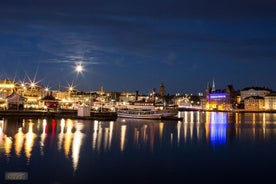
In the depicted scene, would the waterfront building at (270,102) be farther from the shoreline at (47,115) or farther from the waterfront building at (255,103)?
the shoreline at (47,115)

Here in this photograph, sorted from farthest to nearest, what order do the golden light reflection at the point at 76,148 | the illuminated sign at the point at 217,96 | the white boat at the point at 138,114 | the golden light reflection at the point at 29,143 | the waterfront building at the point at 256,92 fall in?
the illuminated sign at the point at 217,96 < the waterfront building at the point at 256,92 < the white boat at the point at 138,114 < the golden light reflection at the point at 29,143 < the golden light reflection at the point at 76,148

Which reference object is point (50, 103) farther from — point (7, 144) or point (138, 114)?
point (7, 144)

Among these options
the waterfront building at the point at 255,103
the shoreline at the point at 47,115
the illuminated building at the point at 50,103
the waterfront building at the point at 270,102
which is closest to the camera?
the shoreline at the point at 47,115

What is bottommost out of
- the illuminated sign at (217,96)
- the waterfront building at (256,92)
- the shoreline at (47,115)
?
the shoreline at (47,115)

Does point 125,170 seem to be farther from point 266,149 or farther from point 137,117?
point 137,117

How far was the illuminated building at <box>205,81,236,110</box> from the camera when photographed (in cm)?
16439

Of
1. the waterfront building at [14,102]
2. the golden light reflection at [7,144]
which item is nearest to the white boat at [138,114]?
the waterfront building at [14,102]

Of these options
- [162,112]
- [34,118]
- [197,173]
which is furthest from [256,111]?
[197,173]

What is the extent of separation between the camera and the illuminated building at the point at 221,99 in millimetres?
164387

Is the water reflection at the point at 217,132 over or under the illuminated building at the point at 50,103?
under

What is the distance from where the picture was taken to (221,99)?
A: 169000 millimetres

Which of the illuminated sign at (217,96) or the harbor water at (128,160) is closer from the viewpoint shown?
the harbor water at (128,160)

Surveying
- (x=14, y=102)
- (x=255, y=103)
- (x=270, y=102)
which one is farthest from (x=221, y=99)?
(x=14, y=102)

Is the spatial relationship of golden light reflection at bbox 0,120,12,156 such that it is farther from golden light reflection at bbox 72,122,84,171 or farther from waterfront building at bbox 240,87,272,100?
waterfront building at bbox 240,87,272,100
